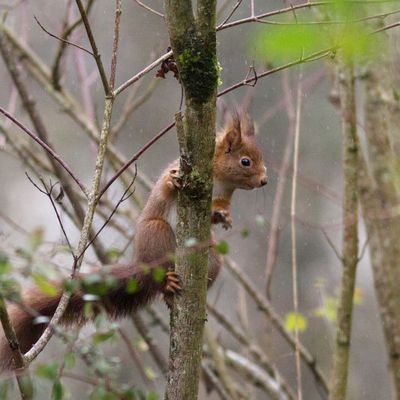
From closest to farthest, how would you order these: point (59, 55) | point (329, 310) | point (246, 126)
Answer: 1. point (246, 126)
2. point (59, 55)
3. point (329, 310)

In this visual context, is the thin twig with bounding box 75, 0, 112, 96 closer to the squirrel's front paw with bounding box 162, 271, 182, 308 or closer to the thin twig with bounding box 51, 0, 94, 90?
the squirrel's front paw with bounding box 162, 271, 182, 308

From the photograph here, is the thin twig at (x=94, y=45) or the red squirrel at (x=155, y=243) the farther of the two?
the red squirrel at (x=155, y=243)

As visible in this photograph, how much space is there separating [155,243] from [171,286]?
28.0 inches

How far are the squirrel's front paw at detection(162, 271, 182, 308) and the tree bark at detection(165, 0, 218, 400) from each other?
17 mm

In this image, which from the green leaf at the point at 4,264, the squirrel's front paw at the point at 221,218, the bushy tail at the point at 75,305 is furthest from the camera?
the squirrel's front paw at the point at 221,218

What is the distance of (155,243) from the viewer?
9.43 ft

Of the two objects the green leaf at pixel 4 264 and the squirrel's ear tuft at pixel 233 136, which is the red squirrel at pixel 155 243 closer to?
the squirrel's ear tuft at pixel 233 136

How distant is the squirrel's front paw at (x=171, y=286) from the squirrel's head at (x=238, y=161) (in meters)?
0.90

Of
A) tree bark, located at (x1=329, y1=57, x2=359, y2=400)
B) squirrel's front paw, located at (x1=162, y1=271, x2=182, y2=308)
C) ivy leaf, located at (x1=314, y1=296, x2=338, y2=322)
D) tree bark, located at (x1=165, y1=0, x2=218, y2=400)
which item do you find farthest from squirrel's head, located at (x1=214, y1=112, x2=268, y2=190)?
tree bark, located at (x1=165, y1=0, x2=218, y2=400)

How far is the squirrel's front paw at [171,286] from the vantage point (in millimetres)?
2037

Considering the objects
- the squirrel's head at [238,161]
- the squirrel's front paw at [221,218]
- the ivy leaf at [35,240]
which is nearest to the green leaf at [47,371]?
the ivy leaf at [35,240]

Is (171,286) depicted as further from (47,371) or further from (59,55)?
(59,55)

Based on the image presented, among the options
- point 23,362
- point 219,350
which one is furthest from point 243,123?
point 23,362

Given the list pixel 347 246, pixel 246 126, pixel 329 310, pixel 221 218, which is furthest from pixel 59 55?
pixel 329 310
